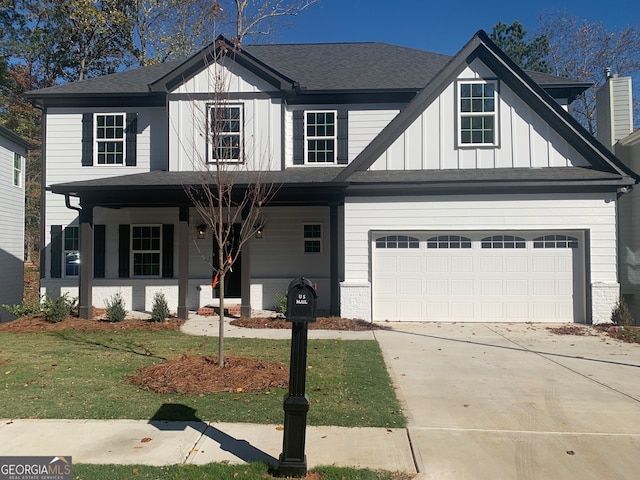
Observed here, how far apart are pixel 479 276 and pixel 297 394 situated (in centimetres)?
913

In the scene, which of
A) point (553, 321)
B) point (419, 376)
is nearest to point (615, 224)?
point (553, 321)

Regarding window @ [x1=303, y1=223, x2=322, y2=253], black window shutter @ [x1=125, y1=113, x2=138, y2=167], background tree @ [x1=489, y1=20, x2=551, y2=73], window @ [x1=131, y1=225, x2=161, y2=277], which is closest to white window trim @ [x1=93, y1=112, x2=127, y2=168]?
black window shutter @ [x1=125, y1=113, x2=138, y2=167]

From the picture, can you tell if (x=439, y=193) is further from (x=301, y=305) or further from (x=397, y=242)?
(x=301, y=305)

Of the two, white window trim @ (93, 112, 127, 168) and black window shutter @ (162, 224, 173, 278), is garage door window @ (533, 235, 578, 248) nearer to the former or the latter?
black window shutter @ (162, 224, 173, 278)

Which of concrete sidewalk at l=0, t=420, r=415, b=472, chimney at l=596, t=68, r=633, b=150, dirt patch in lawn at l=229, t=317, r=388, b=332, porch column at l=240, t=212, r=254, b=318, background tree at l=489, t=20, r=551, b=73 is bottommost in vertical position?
concrete sidewalk at l=0, t=420, r=415, b=472

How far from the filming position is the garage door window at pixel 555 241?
1174cm

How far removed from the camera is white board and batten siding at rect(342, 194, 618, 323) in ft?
37.4

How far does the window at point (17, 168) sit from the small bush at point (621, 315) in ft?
64.0

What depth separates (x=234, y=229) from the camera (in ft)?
47.6

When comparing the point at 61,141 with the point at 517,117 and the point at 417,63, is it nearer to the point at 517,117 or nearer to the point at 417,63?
the point at 417,63

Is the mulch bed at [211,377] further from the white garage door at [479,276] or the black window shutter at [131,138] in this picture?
the black window shutter at [131,138]

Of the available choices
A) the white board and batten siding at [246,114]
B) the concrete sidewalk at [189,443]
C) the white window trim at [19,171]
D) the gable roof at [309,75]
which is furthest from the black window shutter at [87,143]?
the concrete sidewalk at [189,443]

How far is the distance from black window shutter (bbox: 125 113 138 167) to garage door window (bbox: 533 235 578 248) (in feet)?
39.7

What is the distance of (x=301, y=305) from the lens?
3.82 meters
